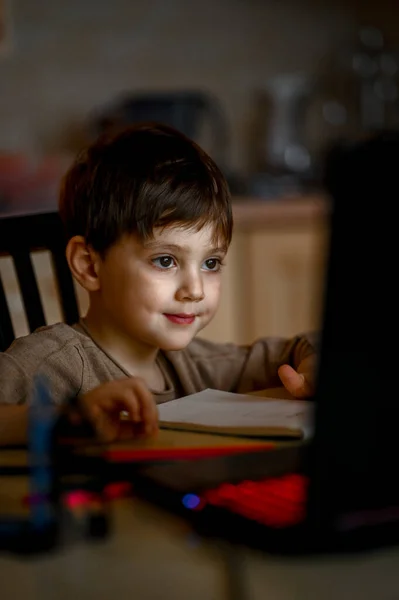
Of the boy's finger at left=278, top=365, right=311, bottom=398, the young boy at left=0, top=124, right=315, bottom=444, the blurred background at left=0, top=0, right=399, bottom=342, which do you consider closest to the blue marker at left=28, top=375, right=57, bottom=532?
the young boy at left=0, top=124, right=315, bottom=444

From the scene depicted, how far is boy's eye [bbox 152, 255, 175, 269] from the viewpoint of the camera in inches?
43.7

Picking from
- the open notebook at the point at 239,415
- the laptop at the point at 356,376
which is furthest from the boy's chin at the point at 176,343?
the laptop at the point at 356,376

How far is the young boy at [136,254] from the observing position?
1.10 metres

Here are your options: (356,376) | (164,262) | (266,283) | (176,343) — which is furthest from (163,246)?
(266,283)

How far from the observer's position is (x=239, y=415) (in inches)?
36.5

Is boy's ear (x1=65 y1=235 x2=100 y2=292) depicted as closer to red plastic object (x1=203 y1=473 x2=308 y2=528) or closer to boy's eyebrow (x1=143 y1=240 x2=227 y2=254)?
boy's eyebrow (x1=143 y1=240 x2=227 y2=254)

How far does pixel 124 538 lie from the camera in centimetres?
66

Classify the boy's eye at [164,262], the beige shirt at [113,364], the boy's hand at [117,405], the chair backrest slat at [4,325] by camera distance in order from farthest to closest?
the chair backrest slat at [4,325]
the boy's eye at [164,262]
the beige shirt at [113,364]
the boy's hand at [117,405]

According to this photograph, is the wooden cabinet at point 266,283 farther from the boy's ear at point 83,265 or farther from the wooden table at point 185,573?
the wooden table at point 185,573

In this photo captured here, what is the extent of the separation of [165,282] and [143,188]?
0.37 ft

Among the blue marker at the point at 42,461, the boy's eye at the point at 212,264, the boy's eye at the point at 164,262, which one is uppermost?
the blue marker at the point at 42,461

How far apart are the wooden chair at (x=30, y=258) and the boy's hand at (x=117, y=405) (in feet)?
1.55

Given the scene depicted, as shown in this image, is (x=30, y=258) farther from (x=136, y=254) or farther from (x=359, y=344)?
(x=359, y=344)

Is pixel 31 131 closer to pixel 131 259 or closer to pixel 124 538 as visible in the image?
pixel 131 259
